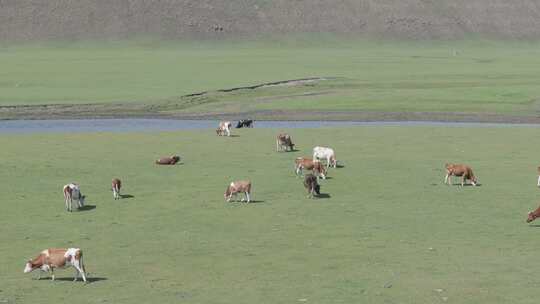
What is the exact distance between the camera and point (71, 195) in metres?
27.5

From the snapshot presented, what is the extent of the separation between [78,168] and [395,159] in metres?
11.0

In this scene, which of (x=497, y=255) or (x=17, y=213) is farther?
(x=17, y=213)

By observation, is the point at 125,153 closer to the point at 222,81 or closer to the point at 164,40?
the point at 222,81

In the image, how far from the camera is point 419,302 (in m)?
18.6

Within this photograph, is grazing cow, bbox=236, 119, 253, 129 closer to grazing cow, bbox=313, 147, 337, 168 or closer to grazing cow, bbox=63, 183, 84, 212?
grazing cow, bbox=313, 147, 337, 168

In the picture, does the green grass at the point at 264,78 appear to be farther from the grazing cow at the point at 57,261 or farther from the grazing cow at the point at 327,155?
the grazing cow at the point at 57,261

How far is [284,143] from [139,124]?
19.8 m

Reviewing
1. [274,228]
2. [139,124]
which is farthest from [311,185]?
[139,124]

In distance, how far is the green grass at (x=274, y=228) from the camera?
64.5 feet

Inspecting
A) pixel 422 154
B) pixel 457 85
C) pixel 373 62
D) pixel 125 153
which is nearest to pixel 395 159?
pixel 422 154

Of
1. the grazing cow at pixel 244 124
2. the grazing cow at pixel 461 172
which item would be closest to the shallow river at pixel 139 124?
the grazing cow at pixel 244 124

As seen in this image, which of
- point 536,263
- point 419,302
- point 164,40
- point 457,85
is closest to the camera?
point 419,302

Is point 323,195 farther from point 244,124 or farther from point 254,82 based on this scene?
point 254,82

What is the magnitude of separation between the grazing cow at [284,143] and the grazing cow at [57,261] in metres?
20.1
